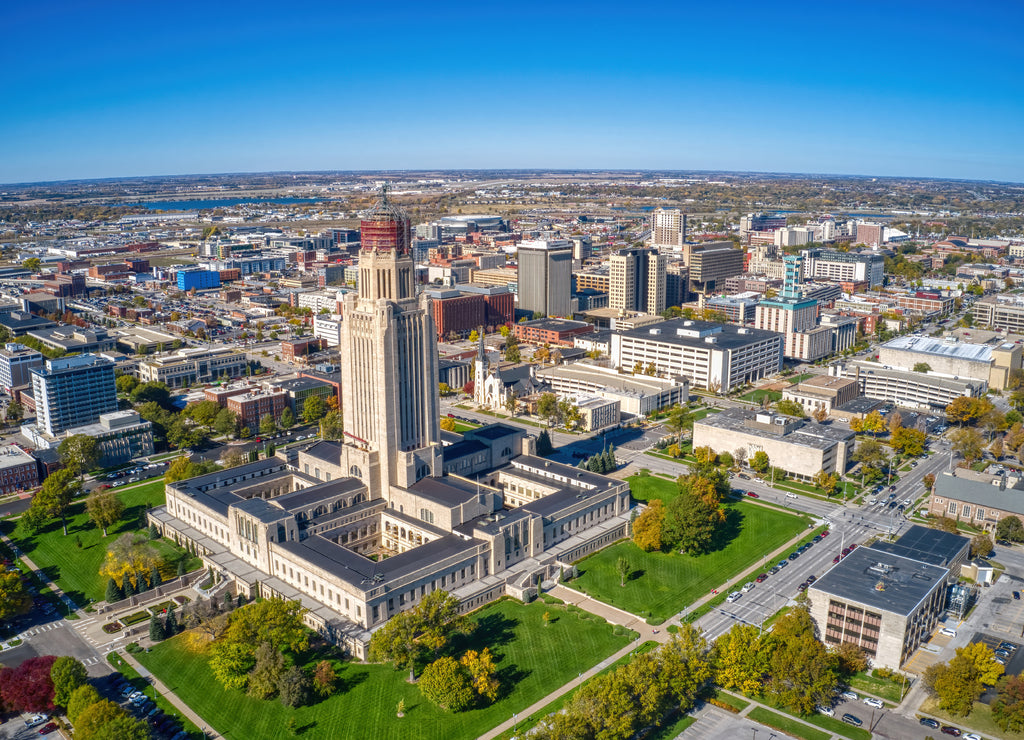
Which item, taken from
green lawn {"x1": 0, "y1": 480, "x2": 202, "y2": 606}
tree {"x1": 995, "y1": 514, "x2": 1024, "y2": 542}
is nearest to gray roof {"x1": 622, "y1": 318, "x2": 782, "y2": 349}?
tree {"x1": 995, "y1": 514, "x2": 1024, "y2": 542}

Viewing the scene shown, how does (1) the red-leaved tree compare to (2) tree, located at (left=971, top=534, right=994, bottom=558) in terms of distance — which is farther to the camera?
(2) tree, located at (left=971, top=534, right=994, bottom=558)

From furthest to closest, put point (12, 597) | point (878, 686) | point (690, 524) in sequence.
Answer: point (690, 524) → point (12, 597) → point (878, 686)

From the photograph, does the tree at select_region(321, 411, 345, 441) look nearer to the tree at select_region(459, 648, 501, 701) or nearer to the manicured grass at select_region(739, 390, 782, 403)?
the tree at select_region(459, 648, 501, 701)

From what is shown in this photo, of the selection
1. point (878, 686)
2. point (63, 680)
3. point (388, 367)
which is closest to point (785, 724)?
point (878, 686)

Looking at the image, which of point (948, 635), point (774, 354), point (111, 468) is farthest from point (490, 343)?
point (948, 635)

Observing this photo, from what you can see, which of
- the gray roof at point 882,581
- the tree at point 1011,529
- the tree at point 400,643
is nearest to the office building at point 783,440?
the tree at point 1011,529

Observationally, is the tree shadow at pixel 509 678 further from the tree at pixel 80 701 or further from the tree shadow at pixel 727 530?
the tree shadow at pixel 727 530

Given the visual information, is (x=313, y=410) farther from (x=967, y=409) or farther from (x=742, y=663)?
(x=967, y=409)
